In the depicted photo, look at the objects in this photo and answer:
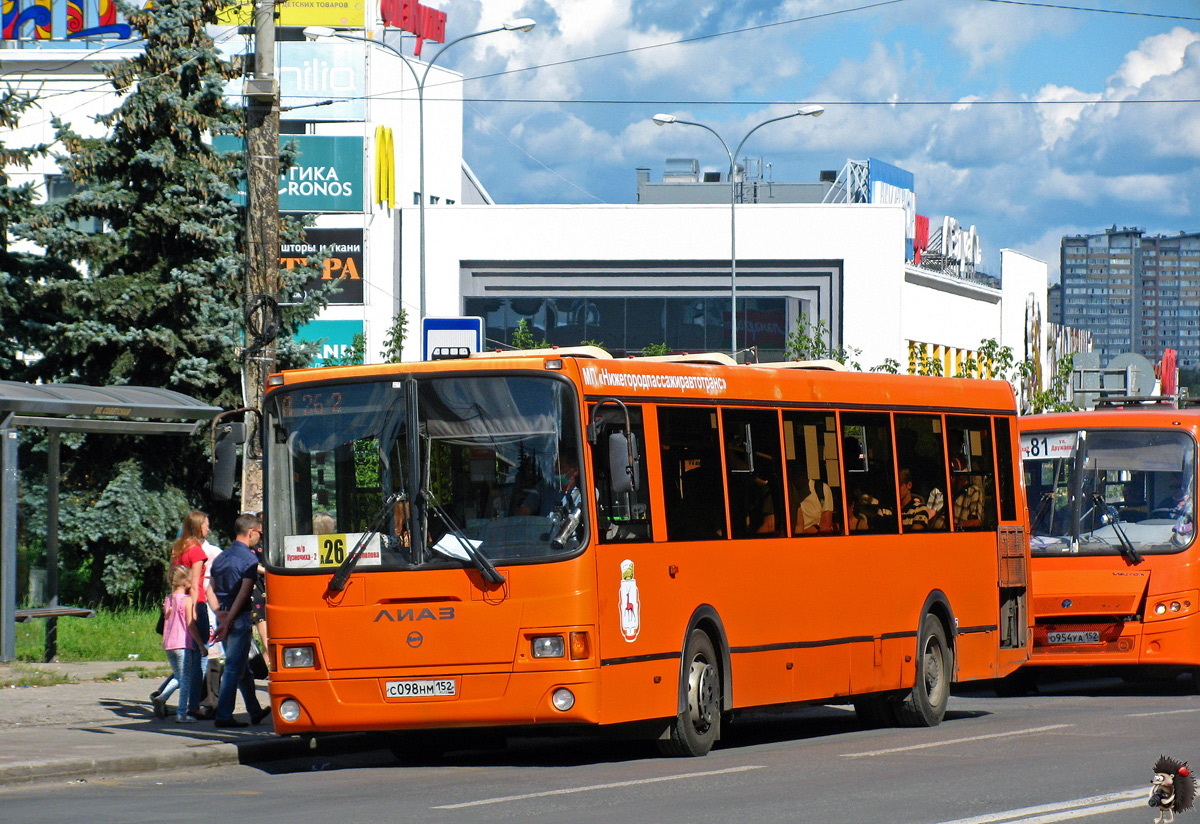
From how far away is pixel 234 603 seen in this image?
13.9 meters

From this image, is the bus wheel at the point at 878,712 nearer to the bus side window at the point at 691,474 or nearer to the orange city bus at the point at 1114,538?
the bus side window at the point at 691,474

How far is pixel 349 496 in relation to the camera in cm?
1176

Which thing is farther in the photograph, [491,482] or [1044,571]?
[1044,571]

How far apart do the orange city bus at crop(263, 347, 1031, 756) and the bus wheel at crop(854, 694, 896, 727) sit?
1902 millimetres

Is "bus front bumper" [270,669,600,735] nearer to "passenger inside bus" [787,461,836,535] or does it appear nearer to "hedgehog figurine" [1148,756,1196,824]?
"passenger inside bus" [787,461,836,535]

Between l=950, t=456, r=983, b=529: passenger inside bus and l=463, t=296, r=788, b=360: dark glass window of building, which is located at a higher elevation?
l=463, t=296, r=788, b=360: dark glass window of building

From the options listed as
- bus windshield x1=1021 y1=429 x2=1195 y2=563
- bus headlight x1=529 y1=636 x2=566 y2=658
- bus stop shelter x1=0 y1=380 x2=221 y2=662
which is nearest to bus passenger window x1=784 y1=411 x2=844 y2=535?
bus headlight x1=529 y1=636 x2=566 y2=658

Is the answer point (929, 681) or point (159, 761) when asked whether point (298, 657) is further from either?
point (929, 681)

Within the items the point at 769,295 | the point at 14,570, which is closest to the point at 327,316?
the point at 769,295

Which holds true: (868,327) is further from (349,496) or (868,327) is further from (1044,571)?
(349,496)

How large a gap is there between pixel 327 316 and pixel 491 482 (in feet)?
209

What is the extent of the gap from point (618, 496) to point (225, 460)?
248 centimetres

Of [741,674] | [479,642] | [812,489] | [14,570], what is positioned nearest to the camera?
[479,642]

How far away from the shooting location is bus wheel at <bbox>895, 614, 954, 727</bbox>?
1513 cm
